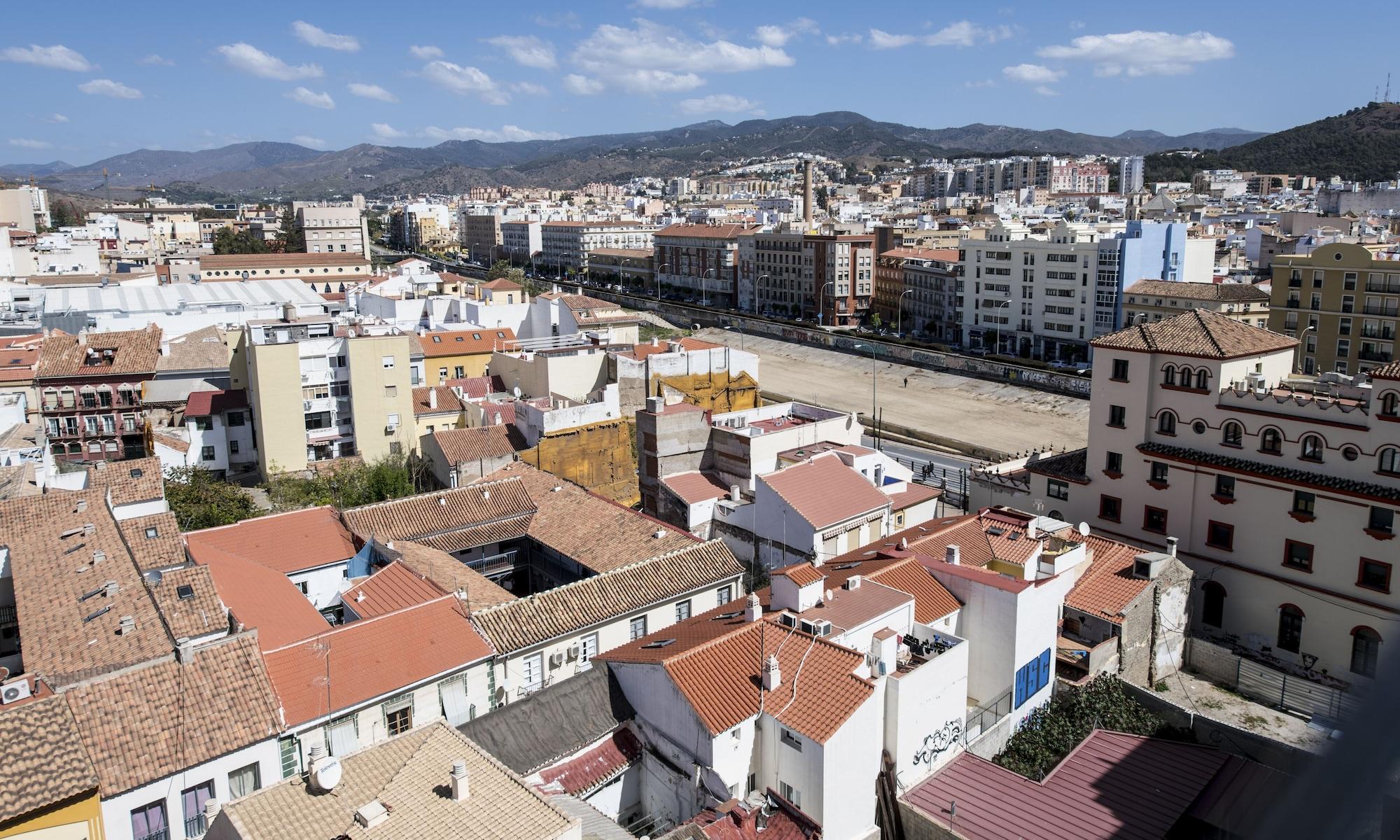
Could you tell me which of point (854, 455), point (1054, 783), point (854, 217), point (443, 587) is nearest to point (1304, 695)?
point (1054, 783)

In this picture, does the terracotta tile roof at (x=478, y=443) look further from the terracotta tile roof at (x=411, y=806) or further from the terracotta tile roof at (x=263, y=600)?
the terracotta tile roof at (x=411, y=806)

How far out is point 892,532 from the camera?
80.8 feet

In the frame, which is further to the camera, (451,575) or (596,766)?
(451,575)

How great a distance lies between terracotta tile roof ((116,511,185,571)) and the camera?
1872 centimetres

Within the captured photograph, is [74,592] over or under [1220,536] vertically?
over

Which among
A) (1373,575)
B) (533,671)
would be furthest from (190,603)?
(1373,575)

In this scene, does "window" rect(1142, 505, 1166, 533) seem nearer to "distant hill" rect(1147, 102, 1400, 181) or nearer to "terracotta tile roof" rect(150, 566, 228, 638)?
"terracotta tile roof" rect(150, 566, 228, 638)

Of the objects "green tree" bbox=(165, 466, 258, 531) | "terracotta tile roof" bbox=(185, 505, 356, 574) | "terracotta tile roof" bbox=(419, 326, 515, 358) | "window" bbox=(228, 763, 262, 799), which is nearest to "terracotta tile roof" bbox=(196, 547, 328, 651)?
"terracotta tile roof" bbox=(185, 505, 356, 574)

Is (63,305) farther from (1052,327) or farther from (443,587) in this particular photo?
(1052,327)

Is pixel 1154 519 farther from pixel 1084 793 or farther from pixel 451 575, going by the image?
pixel 451 575

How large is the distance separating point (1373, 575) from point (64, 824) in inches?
969

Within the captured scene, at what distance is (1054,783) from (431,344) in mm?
36116

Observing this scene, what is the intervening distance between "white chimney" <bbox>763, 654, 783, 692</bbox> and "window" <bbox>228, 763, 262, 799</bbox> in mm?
7424

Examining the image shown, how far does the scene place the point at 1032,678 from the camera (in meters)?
16.9
